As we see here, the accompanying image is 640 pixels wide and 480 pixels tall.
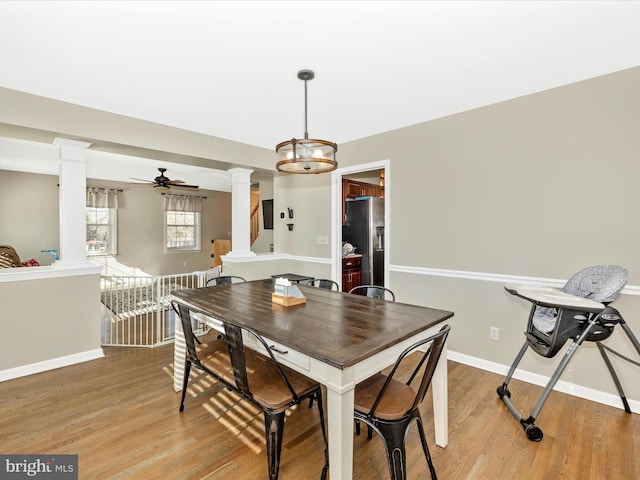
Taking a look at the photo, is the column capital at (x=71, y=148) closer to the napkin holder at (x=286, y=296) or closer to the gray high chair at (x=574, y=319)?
the napkin holder at (x=286, y=296)

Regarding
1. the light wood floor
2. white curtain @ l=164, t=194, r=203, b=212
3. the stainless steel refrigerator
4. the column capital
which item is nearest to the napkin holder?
the light wood floor

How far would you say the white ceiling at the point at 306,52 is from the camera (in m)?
1.75

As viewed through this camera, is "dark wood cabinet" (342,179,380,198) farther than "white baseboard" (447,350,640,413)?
Yes

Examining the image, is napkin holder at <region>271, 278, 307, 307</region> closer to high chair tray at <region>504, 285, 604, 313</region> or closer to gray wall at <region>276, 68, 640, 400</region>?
high chair tray at <region>504, 285, 604, 313</region>

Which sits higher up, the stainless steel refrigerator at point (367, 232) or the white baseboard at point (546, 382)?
Result: the stainless steel refrigerator at point (367, 232)

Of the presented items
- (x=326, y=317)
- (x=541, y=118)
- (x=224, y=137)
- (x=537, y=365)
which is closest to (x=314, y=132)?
(x=224, y=137)

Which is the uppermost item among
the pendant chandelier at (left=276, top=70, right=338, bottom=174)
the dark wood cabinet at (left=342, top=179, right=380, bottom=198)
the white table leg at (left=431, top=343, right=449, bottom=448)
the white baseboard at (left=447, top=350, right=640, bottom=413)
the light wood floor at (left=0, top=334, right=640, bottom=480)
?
the dark wood cabinet at (left=342, top=179, right=380, bottom=198)

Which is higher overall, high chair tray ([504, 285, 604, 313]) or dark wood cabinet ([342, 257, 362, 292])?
high chair tray ([504, 285, 604, 313])

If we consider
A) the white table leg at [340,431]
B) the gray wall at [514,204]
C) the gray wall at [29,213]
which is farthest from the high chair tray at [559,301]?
the gray wall at [29,213]

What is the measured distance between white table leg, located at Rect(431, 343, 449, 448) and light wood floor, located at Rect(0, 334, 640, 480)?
3.2 inches

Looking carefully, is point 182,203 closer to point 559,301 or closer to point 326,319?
point 326,319

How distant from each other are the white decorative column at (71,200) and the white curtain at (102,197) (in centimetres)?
434

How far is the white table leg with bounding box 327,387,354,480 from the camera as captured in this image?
1.34 meters

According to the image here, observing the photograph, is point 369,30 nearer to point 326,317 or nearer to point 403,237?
point 326,317
